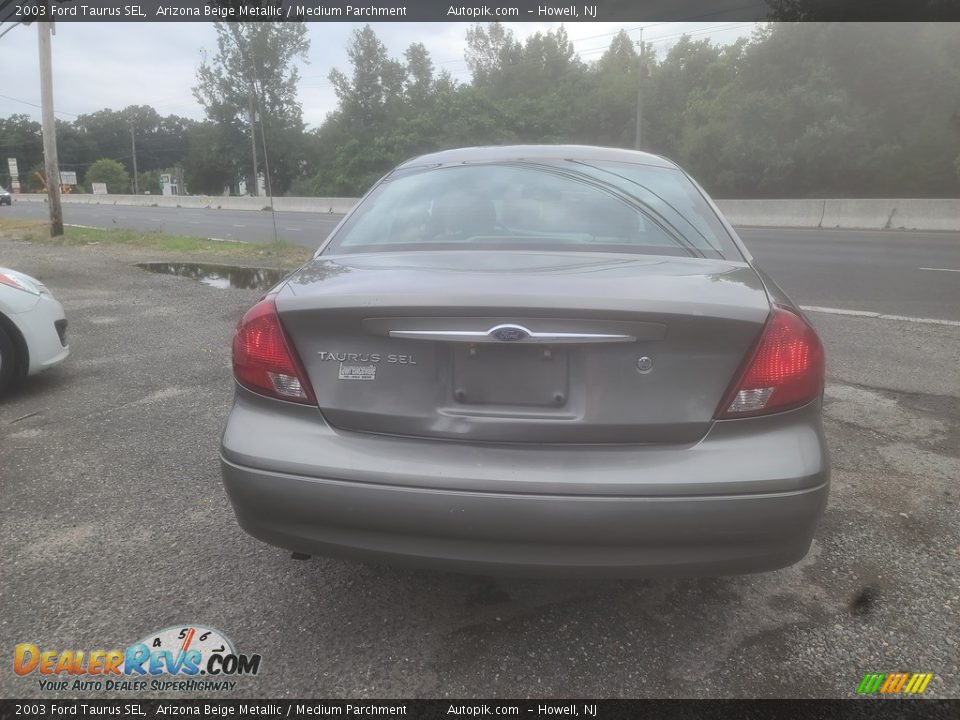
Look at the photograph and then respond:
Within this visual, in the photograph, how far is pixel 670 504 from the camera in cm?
184

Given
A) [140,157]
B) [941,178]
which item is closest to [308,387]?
[941,178]

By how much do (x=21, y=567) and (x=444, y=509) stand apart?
6.23 feet

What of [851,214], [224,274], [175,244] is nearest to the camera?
[224,274]

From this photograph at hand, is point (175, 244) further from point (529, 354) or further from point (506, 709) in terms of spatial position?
point (506, 709)

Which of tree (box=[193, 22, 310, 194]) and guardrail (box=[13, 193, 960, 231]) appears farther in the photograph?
tree (box=[193, 22, 310, 194])

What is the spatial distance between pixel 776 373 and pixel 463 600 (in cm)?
132

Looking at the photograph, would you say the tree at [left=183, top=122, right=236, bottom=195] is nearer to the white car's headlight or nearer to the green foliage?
the green foliage

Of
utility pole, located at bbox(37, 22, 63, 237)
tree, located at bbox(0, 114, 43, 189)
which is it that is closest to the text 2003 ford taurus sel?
utility pole, located at bbox(37, 22, 63, 237)

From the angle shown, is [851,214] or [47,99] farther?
[851,214]

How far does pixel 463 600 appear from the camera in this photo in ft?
8.09

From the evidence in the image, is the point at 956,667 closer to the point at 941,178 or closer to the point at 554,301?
the point at 554,301

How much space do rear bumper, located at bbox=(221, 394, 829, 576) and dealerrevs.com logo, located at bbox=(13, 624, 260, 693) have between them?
558mm

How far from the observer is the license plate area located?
1924 millimetres

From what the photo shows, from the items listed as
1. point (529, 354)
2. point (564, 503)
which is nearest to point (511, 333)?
point (529, 354)
